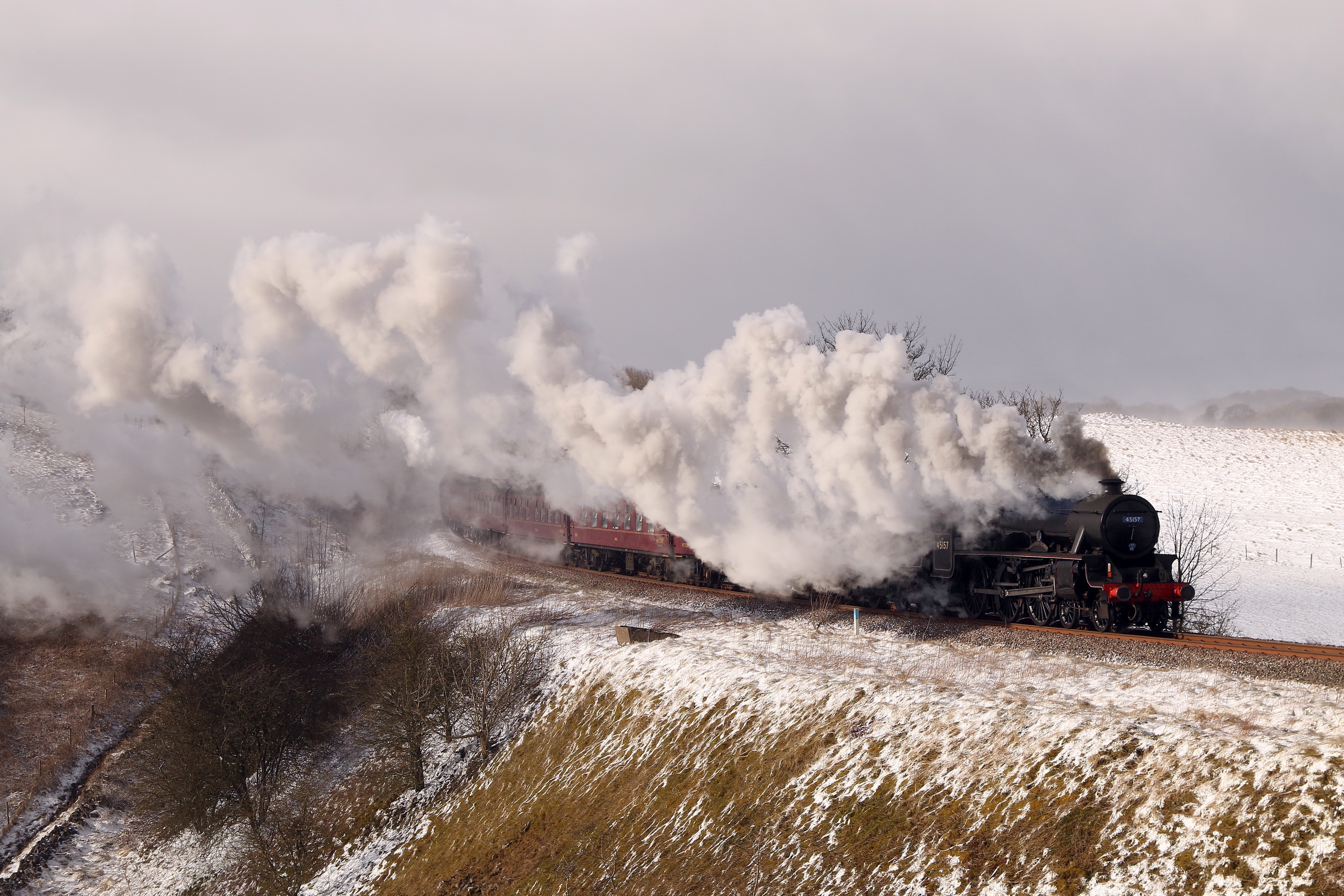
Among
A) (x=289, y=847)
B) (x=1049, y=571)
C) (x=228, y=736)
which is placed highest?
(x=1049, y=571)

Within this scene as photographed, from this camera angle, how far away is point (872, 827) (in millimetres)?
10008

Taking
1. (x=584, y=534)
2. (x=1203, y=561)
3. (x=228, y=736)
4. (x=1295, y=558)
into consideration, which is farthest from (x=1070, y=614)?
(x=1295, y=558)

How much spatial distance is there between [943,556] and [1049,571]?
2.57 m

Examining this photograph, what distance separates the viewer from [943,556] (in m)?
20.2

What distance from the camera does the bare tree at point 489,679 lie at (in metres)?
18.9


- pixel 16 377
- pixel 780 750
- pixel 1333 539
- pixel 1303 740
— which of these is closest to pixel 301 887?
pixel 780 750

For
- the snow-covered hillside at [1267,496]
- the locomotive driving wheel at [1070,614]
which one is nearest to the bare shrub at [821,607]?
the locomotive driving wheel at [1070,614]

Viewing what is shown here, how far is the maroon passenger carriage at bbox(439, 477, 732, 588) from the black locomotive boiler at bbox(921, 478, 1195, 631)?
825 cm

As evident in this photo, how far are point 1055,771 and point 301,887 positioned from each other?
631 inches

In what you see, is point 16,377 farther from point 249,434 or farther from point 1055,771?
point 1055,771

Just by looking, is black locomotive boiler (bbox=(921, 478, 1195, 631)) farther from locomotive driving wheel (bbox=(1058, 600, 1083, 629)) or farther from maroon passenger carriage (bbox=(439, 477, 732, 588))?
maroon passenger carriage (bbox=(439, 477, 732, 588))

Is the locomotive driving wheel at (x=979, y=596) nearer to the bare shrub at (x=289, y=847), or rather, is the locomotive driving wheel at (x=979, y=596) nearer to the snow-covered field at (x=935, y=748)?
the snow-covered field at (x=935, y=748)

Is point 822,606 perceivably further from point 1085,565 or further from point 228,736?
A: point 228,736

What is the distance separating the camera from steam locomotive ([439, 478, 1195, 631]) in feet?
56.0
